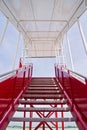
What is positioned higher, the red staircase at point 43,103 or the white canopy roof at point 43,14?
the white canopy roof at point 43,14

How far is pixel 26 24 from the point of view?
7.00 meters

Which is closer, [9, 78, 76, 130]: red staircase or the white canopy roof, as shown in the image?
[9, 78, 76, 130]: red staircase

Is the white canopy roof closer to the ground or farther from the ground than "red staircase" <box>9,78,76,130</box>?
farther from the ground

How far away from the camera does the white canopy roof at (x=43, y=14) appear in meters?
5.15

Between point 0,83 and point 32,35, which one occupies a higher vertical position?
point 32,35

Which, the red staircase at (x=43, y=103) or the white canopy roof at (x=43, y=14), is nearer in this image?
the red staircase at (x=43, y=103)

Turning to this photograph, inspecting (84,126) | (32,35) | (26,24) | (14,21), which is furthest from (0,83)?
(32,35)

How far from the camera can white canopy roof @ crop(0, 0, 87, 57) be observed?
5.15m

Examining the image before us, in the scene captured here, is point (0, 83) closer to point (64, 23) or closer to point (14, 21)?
point (14, 21)

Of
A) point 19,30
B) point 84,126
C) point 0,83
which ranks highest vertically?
point 19,30

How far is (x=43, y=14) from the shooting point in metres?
6.21

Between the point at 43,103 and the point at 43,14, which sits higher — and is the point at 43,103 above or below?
below

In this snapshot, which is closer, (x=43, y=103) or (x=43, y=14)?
(x=43, y=103)

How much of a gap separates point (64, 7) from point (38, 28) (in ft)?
7.71
